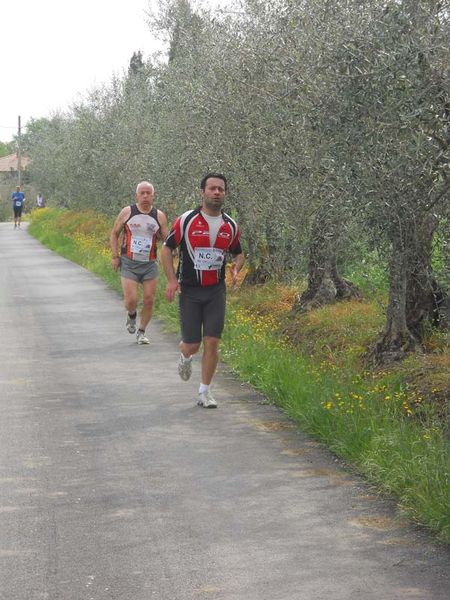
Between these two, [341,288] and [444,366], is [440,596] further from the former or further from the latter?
Result: [341,288]

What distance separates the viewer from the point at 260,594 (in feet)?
16.8

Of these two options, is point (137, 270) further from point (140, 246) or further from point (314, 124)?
point (314, 124)

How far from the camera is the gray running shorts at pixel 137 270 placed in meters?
13.6

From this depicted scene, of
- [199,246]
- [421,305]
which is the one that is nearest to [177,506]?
Answer: [199,246]

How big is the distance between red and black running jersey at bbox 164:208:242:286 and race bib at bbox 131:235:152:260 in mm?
3779

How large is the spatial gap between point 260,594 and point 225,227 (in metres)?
4.73

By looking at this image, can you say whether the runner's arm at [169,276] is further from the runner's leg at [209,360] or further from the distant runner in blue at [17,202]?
the distant runner in blue at [17,202]

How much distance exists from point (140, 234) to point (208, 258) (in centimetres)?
394

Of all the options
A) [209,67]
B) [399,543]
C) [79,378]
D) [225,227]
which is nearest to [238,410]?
[225,227]

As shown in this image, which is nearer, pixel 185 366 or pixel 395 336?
pixel 185 366

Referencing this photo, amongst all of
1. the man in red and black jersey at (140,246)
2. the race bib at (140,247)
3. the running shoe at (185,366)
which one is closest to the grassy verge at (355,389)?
the running shoe at (185,366)

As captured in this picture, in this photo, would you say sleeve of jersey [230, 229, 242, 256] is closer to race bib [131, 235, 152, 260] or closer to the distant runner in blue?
race bib [131, 235, 152, 260]

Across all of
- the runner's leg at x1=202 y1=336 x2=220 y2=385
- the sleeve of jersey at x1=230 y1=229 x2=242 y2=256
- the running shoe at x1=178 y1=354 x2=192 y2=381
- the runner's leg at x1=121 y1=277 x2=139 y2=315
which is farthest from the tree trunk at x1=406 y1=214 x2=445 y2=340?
the runner's leg at x1=121 y1=277 x2=139 y2=315

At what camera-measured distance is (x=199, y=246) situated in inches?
372
